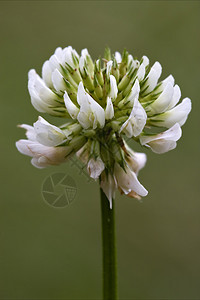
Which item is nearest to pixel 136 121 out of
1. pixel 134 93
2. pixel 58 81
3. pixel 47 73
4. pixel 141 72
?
pixel 134 93

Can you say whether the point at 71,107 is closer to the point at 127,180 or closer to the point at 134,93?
the point at 134,93

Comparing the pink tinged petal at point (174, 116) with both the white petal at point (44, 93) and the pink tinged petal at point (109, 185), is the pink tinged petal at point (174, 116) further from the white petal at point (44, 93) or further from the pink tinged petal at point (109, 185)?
the white petal at point (44, 93)

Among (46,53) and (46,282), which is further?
(46,53)

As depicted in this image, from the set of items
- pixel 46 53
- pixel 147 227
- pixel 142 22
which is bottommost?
pixel 147 227

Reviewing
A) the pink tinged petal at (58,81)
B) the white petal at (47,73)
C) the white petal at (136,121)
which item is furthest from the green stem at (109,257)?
the white petal at (47,73)

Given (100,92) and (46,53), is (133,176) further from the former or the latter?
(46,53)

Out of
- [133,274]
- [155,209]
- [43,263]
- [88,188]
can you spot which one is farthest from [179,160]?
[43,263]

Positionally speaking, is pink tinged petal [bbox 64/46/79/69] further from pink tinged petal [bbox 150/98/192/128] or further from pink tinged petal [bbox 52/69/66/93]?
pink tinged petal [bbox 150/98/192/128]
